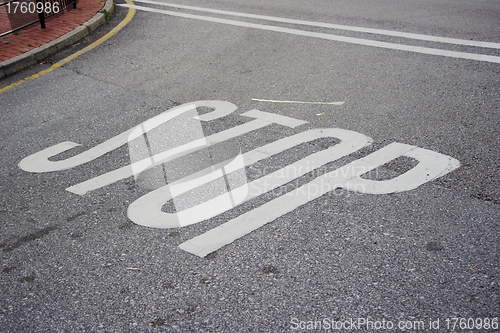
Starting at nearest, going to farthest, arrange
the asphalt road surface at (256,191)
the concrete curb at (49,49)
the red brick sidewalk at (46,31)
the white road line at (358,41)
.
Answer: the asphalt road surface at (256,191) → the white road line at (358,41) → the concrete curb at (49,49) → the red brick sidewalk at (46,31)

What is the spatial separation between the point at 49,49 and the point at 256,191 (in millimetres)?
5529

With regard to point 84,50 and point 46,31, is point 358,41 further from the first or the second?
point 46,31

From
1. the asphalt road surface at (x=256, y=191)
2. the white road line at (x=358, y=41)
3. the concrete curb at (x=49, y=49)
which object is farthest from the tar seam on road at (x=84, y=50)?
the white road line at (x=358, y=41)

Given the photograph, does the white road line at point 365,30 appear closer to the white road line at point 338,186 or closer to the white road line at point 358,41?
the white road line at point 358,41

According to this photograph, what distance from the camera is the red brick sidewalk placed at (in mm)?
7797

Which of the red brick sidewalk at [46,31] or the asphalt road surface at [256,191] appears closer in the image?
the asphalt road surface at [256,191]

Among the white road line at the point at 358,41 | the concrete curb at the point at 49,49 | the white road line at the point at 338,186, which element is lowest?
the white road line at the point at 338,186

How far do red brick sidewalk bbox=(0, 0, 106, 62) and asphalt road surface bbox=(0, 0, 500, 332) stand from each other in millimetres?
949

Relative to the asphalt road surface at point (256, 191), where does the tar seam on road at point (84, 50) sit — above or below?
above

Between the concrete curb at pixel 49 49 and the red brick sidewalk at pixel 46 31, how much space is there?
0.53 ft

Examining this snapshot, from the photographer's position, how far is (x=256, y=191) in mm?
3840

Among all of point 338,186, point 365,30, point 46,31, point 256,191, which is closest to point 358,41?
point 365,30

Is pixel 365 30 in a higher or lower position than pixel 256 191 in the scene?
higher

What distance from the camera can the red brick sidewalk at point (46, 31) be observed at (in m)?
7.80
